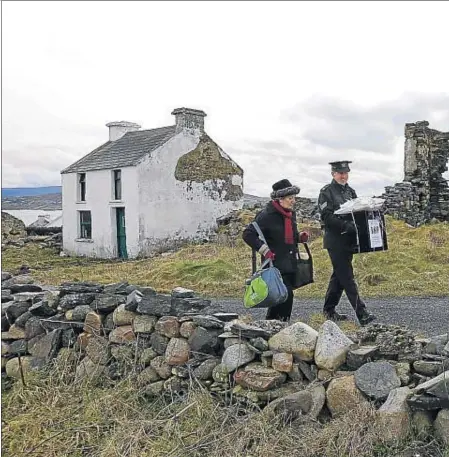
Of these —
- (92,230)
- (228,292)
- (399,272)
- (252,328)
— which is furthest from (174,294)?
(92,230)

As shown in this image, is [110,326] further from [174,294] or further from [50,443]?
[50,443]

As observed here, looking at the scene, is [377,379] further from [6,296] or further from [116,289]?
[6,296]

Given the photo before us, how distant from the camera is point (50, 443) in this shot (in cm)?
517

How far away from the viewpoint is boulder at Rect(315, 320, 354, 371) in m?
4.81

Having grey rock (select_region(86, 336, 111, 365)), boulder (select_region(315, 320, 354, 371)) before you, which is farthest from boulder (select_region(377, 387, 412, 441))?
Result: grey rock (select_region(86, 336, 111, 365))

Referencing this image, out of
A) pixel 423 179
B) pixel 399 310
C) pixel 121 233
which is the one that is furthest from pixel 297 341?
pixel 121 233

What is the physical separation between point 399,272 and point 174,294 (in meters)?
5.88

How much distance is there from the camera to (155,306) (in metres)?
5.97

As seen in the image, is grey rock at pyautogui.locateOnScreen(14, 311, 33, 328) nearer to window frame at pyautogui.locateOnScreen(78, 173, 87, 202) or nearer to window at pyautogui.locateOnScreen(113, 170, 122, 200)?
window at pyautogui.locateOnScreen(113, 170, 122, 200)

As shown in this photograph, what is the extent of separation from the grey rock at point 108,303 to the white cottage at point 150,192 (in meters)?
15.1

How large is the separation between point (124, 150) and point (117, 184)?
65.1 inches

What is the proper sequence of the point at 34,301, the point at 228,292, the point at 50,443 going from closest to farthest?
the point at 50,443, the point at 34,301, the point at 228,292

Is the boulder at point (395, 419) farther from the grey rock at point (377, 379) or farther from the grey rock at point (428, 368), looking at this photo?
the grey rock at point (428, 368)

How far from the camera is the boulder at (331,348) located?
4.81 m
